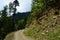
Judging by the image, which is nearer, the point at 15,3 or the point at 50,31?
the point at 50,31

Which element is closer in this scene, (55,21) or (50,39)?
(50,39)

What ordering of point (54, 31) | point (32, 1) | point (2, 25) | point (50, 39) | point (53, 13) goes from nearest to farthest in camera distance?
1. point (50, 39)
2. point (54, 31)
3. point (53, 13)
4. point (32, 1)
5. point (2, 25)

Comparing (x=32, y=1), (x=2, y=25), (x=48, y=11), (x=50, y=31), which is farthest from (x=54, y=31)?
(x=2, y=25)

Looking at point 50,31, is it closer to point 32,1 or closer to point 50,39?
point 50,39

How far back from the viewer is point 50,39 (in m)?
24.0

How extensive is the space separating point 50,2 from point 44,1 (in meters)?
1.04

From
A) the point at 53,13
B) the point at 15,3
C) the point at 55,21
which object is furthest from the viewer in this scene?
the point at 15,3

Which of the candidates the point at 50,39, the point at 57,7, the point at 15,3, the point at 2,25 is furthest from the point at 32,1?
the point at 15,3

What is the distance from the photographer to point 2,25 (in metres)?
83.4

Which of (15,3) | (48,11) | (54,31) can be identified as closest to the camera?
(54,31)

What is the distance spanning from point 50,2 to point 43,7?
84.7 inches

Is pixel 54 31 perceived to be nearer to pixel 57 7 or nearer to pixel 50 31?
pixel 50 31

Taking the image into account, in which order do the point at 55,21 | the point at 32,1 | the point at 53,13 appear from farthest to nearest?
1. the point at 32,1
2. the point at 53,13
3. the point at 55,21

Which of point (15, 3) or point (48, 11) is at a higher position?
point (48, 11)
